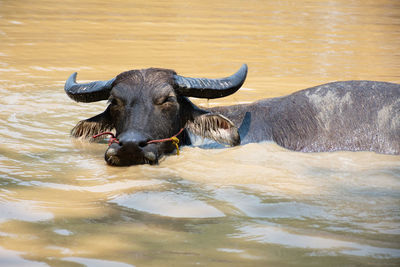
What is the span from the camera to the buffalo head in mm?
4691

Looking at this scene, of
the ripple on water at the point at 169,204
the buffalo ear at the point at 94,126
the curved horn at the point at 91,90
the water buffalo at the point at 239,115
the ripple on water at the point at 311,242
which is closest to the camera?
the ripple on water at the point at 311,242

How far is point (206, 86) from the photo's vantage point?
5.23 m

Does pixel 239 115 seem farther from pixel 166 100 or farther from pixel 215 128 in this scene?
pixel 166 100

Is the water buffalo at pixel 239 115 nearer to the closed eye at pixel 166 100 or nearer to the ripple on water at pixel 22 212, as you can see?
the closed eye at pixel 166 100

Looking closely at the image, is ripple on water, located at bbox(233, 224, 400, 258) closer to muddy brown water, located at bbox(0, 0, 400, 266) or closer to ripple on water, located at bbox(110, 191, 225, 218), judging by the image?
muddy brown water, located at bbox(0, 0, 400, 266)

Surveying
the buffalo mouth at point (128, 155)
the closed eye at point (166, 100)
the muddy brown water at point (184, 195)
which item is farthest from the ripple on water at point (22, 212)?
the closed eye at point (166, 100)

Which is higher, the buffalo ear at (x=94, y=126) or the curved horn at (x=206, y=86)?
the curved horn at (x=206, y=86)

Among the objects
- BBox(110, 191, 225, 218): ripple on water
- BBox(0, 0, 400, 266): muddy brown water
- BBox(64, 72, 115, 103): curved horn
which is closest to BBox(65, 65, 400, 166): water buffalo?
BBox(64, 72, 115, 103): curved horn

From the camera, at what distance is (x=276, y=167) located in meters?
4.64

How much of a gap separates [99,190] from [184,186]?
59cm

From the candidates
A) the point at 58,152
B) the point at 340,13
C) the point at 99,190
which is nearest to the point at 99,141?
the point at 58,152

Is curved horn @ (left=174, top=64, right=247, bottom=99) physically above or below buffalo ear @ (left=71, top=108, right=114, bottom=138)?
above

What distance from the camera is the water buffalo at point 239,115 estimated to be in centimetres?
498

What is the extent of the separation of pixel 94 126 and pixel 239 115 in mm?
1381
